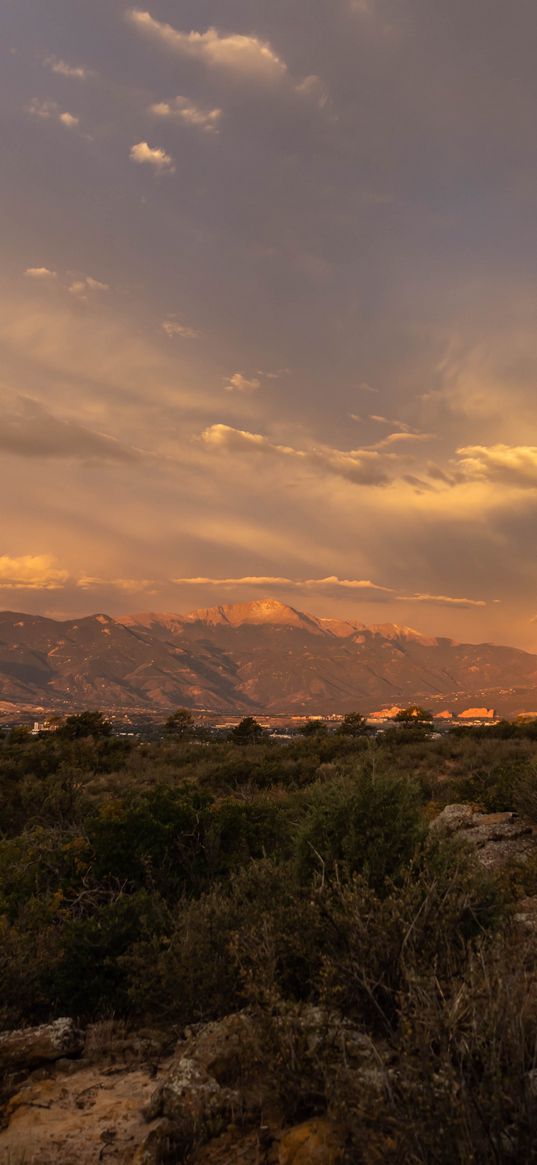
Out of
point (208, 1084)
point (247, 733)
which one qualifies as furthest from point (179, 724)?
point (208, 1084)

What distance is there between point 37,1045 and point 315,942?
2705 millimetres

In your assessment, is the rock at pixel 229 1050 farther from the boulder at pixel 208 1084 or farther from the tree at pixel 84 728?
the tree at pixel 84 728

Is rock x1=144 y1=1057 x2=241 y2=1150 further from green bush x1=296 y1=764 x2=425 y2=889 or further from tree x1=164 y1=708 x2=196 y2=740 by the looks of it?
tree x1=164 y1=708 x2=196 y2=740

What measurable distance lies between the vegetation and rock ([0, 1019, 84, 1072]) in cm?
52

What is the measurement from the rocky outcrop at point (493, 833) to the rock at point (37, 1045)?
5931 mm

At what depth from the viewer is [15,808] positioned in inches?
687

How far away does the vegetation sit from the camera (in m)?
3.34

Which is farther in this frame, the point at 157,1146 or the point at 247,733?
the point at 247,733

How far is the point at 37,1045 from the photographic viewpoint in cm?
554

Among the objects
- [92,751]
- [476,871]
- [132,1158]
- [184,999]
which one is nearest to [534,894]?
[476,871]

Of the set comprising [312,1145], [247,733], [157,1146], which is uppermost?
[312,1145]

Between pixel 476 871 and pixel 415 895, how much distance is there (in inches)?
59.4

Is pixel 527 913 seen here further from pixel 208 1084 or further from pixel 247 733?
pixel 247 733

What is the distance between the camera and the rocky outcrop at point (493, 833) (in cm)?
1080
